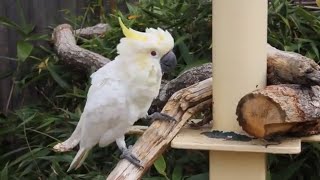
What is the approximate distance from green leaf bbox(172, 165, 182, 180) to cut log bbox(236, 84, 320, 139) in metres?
0.69

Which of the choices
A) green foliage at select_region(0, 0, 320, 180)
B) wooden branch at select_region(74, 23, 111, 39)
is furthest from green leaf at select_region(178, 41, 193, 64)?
wooden branch at select_region(74, 23, 111, 39)

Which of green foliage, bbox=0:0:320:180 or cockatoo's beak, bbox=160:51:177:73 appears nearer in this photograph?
cockatoo's beak, bbox=160:51:177:73

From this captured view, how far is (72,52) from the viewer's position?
2545mm

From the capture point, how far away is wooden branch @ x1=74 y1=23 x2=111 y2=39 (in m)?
2.75

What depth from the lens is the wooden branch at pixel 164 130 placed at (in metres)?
1.27

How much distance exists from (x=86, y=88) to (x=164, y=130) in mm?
1146

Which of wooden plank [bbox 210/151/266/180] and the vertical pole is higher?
the vertical pole

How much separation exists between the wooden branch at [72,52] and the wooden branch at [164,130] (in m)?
0.94

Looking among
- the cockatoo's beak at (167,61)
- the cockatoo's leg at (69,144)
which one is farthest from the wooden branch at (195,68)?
the cockatoo's leg at (69,144)

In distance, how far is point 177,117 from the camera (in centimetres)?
140

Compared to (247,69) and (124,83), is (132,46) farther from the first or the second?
(247,69)

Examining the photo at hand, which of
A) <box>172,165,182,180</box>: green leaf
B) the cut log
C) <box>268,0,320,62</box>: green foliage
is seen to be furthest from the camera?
<box>268,0,320,62</box>: green foliage

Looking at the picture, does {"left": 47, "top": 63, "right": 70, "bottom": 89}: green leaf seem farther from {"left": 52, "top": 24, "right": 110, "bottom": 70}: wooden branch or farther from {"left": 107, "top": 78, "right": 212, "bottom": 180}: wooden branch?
{"left": 107, "top": 78, "right": 212, "bottom": 180}: wooden branch

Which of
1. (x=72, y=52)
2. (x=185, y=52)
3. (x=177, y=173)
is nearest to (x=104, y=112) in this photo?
(x=177, y=173)
